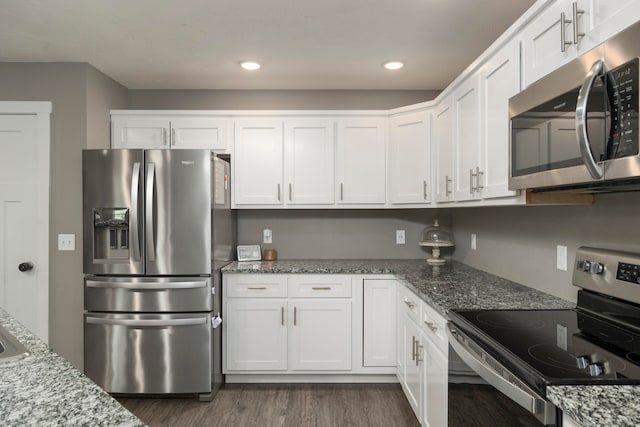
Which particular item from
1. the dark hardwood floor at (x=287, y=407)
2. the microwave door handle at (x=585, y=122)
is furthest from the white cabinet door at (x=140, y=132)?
the microwave door handle at (x=585, y=122)

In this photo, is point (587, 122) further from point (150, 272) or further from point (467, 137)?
point (150, 272)

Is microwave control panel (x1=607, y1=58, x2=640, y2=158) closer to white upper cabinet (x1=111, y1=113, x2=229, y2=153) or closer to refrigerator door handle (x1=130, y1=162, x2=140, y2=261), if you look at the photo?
refrigerator door handle (x1=130, y1=162, x2=140, y2=261)

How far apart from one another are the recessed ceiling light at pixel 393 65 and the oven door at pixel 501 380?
2079 millimetres

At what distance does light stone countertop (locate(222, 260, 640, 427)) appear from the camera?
0.88 metres

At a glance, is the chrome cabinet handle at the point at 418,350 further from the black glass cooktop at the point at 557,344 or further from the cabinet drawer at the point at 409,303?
the black glass cooktop at the point at 557,344

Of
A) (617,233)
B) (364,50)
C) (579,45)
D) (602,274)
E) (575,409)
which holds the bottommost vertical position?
(575,409)

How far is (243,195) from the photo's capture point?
3.35m

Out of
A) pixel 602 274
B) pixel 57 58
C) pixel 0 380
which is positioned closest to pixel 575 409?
pixel 602 274

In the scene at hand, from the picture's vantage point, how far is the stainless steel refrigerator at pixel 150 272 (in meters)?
2.77

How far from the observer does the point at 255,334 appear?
3.04 meters

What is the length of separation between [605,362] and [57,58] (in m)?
3.63

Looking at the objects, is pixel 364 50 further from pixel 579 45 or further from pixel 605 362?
pixel 605 362

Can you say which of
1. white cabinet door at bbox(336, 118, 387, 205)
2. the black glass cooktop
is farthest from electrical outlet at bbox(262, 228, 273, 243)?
the black glass cooktop

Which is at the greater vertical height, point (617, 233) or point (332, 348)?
point (617, 233)
